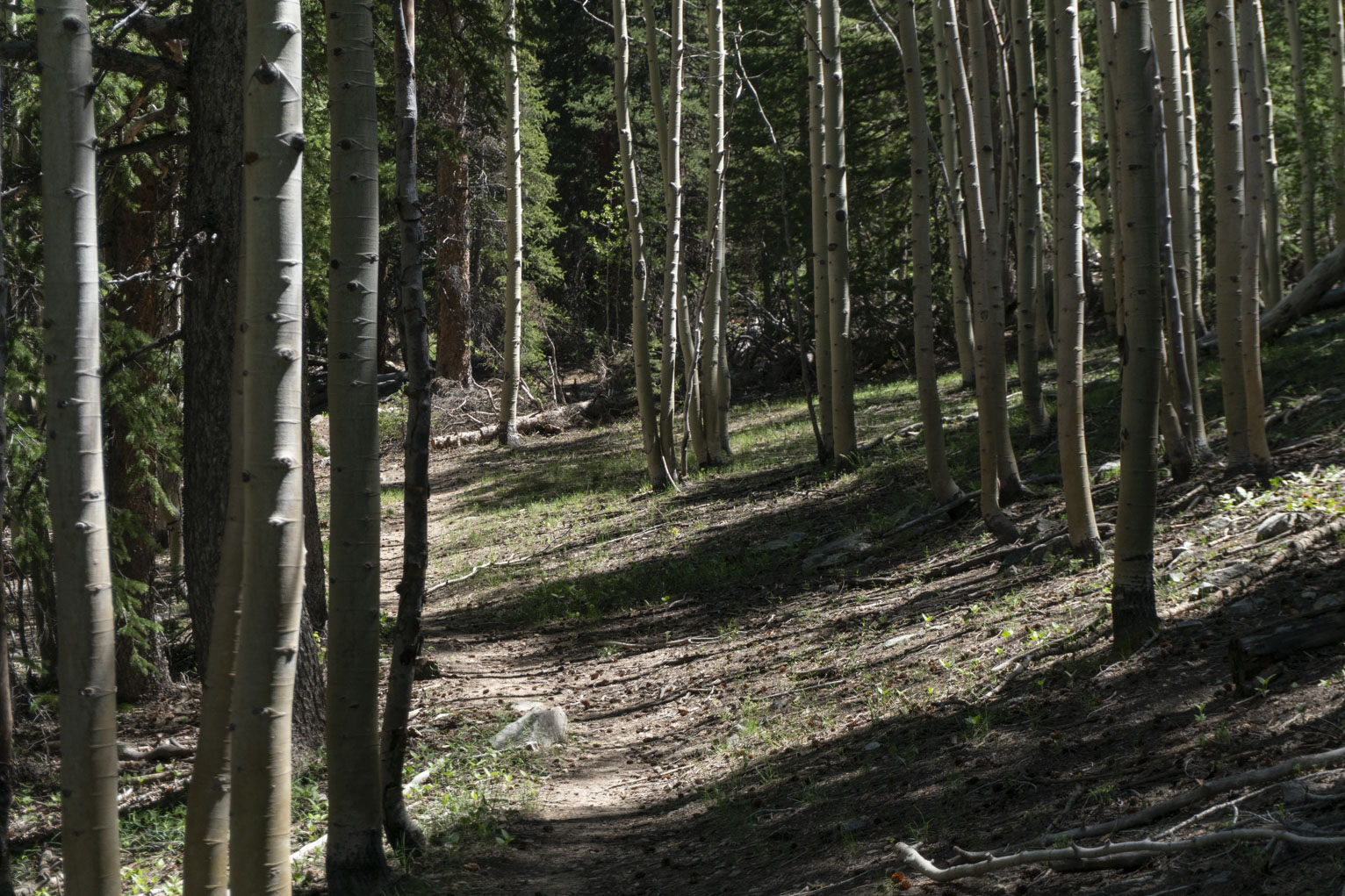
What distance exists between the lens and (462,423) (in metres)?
22.5

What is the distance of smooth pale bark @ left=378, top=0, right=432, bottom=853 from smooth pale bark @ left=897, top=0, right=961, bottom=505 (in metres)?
4.40

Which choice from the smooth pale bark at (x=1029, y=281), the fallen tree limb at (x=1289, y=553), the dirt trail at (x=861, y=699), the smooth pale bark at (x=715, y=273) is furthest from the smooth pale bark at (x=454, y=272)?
the fallen tree limb at (x=1289, y=553)

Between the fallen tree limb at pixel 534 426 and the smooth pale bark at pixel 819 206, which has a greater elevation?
the smooth pale bark at pixel 819 206

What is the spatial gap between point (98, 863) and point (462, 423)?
19.5 meters

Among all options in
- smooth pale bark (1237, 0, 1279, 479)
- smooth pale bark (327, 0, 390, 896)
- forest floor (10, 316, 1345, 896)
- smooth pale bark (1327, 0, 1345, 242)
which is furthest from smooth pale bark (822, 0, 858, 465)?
smooth pale bark (1327, 0, 1345, 242)

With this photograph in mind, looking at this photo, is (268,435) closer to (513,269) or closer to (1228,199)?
(1228,199)

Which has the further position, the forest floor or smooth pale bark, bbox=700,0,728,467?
smooth pale bark, bbox=700,0,728,467

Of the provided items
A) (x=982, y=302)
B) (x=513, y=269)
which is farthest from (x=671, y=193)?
(x=513, y=269)

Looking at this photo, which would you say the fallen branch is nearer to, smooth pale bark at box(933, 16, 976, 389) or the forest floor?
the forest floor

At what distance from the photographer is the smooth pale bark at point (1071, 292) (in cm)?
616

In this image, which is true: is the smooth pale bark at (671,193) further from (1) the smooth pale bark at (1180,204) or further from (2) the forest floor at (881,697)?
(1) the smooth pale bark at (1180,204)

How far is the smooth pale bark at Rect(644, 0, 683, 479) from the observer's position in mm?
12680

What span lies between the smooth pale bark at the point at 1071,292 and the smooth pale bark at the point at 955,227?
100cm

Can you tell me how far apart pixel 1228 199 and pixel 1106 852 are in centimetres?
510
